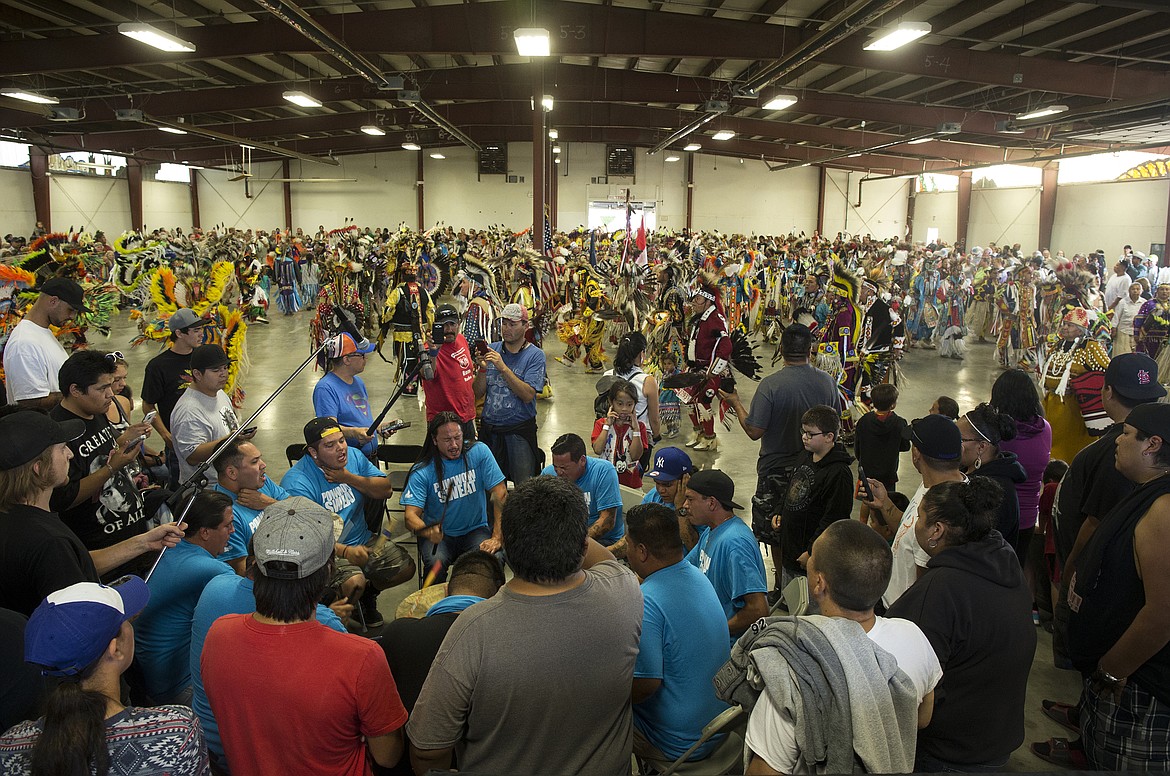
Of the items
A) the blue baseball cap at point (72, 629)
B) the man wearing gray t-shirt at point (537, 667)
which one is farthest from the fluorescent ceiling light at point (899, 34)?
the blue baseball cap at point (72, 629)

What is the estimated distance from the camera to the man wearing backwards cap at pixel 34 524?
6.75 ft

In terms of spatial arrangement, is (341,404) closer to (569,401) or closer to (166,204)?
(569,401)

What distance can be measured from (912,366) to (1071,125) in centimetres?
809

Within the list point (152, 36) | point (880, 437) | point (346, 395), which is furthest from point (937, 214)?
point (346, 395)

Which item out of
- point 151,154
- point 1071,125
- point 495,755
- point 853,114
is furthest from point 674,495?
point 151,154

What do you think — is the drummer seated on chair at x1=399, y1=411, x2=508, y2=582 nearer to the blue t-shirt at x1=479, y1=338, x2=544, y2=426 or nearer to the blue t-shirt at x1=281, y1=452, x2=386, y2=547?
the blue t-shirt at x1=281, y1=452, x2=386, y2=547

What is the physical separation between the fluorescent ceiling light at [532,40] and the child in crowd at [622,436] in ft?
17.5

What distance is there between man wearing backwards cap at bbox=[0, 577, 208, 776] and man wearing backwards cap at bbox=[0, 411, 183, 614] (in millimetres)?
655

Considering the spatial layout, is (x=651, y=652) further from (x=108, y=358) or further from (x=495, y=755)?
(x=108, y=358)

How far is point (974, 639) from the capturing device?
79.5 inches

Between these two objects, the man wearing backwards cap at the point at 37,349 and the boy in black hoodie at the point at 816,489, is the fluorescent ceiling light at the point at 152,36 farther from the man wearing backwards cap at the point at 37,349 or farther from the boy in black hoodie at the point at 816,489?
the boy in black hoodie at the point at 816,489

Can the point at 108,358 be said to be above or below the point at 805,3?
below

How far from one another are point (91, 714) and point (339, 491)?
2136 mm

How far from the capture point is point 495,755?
1728 millimetres
